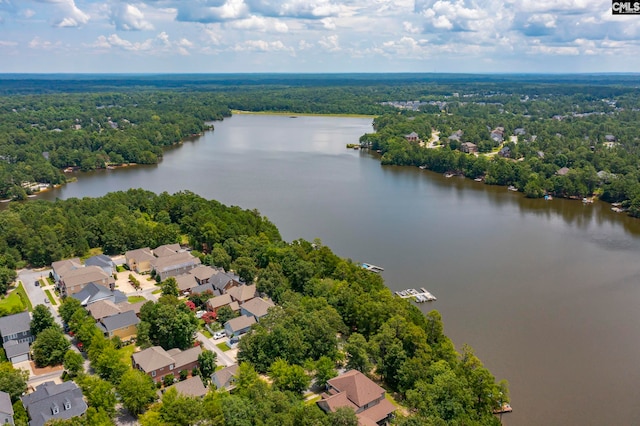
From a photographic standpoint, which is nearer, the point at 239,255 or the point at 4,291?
the point at 4,291

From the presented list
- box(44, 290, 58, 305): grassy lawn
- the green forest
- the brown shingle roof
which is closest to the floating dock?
the green forest

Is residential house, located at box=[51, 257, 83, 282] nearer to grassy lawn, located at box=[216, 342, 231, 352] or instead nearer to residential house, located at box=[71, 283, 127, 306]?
residential house, located at box=[71, 283, 127, 306]

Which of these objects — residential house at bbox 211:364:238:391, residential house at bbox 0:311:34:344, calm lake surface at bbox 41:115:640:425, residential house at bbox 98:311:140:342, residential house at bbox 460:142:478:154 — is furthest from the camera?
residential house at bbox 460:142:478:154

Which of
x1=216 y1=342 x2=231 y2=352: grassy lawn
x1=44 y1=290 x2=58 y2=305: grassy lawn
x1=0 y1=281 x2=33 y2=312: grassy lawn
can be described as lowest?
x1=216 y1=342 x2=231 y2=352: grassy lawn

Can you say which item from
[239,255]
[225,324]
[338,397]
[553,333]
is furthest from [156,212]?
[553,333]

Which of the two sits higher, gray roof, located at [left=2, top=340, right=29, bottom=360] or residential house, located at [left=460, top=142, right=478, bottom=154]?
residential house, located at [left=460, top=142, right=478, bottom=154]

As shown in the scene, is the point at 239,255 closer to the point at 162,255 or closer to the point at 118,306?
the point at 162,255

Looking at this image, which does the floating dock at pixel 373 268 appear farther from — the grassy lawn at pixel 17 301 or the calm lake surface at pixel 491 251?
the grassy lawn at pixel 17 301

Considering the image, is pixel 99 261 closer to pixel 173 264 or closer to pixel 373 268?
pixel 173 264
